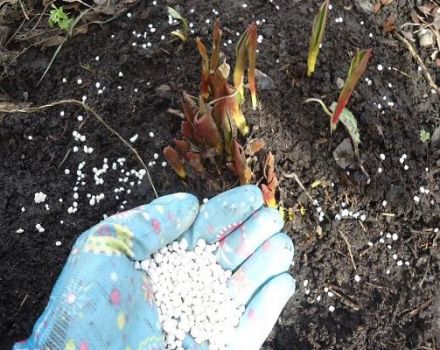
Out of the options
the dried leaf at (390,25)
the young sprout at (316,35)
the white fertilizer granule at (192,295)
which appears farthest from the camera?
the dried leaf at (390,25)

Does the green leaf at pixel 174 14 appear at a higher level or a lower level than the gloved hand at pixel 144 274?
higher

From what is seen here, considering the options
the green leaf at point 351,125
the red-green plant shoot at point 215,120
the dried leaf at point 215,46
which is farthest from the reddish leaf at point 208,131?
the green leaf at point 351,125

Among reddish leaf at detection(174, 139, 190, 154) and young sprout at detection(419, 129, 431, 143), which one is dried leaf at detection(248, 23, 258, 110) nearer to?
reddish leaf at detection(174, 139, 190, 154)

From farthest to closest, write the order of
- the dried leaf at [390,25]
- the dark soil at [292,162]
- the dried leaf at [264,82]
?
the dried leaf at [390,25]
the dried leaf at [264,82]
the dark soil at [292,162]

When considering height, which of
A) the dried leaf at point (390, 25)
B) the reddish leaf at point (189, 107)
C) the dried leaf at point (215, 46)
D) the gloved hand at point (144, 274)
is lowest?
the gloved hand at point (144, 274)

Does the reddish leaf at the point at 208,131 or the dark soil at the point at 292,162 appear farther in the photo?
the dark soil at the point at 292,162

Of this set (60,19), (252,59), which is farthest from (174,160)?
(60,19)

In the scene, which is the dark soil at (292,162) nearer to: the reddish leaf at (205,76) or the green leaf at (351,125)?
the green leaf at (351,125)
